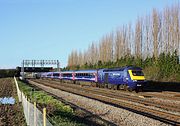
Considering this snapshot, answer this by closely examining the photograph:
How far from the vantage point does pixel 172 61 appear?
52156 millimetres

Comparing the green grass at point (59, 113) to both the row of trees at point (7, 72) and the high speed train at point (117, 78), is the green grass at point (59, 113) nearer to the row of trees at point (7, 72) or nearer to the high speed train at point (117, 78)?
the high speed train at point (117, 78)

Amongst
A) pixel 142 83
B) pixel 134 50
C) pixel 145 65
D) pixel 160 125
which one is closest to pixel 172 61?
Result: pixel 145 65

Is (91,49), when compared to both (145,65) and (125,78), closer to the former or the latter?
(145,65)

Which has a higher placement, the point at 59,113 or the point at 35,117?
the point at 35,117

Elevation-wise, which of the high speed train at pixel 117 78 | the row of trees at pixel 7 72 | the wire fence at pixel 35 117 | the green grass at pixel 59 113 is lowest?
the green grass at pixel 59 113

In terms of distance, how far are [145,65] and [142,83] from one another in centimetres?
2131

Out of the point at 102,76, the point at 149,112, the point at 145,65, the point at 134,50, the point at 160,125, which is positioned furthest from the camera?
the point at 134,50

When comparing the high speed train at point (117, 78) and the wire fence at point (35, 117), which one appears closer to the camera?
the wire fence at point (35, 117)

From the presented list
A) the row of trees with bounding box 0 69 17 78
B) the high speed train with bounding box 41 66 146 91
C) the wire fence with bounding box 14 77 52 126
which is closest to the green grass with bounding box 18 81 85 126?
the wire fence with bounding box 14 77 52 126

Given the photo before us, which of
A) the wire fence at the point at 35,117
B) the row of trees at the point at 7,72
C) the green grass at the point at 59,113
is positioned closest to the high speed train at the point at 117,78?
the green grass at the point at 59,113

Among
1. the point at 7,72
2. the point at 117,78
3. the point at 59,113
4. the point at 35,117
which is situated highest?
the point at 7,72

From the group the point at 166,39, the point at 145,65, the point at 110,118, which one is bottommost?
the point at 110,118

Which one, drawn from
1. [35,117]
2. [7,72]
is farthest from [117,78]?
[7,72]

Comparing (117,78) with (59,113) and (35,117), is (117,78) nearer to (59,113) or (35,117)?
(59,113)
